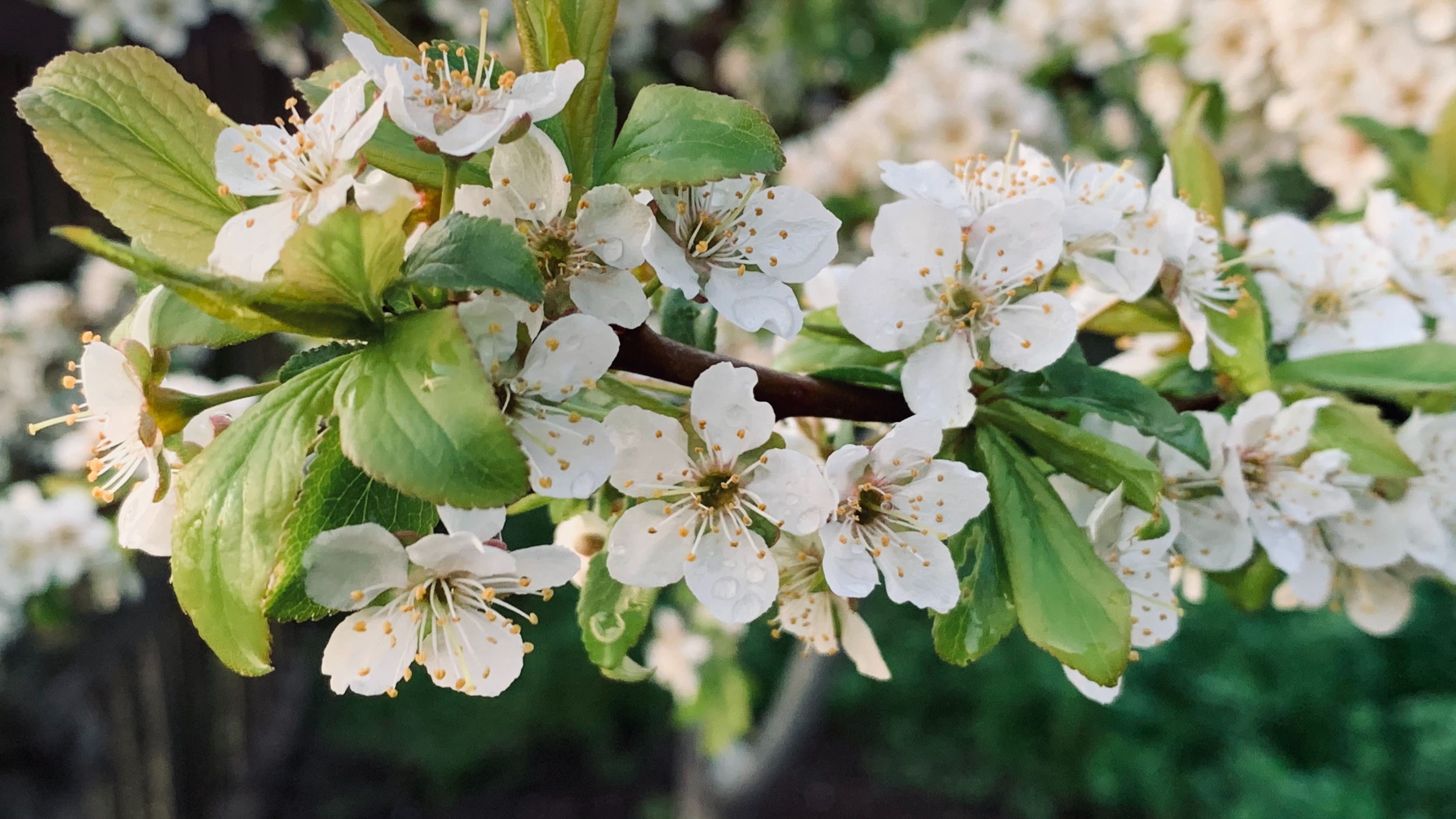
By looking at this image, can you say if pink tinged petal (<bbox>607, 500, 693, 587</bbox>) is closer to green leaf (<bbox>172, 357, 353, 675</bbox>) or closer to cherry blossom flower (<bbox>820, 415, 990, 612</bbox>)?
cherry blossom flower (<bbox>820, 415, 990, 612</bbox>)

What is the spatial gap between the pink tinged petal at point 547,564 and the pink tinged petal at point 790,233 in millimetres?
219

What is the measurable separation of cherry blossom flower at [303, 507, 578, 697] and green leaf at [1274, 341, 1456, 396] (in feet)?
2.22

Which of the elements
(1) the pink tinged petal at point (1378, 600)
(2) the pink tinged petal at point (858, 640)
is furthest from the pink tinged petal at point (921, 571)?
(1) the pink tinged petal at point (1378, 600)

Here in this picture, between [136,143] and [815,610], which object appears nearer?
[136,143]

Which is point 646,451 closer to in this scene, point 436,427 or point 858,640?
point 436,427

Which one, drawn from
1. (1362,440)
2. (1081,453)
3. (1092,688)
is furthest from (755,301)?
(1362,440)

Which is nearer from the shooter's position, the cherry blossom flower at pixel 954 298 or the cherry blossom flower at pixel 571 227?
the cherry blossom flower at pixel 571 227

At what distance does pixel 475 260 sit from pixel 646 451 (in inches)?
6.4

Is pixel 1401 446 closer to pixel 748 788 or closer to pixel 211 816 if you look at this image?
pixel 748 788

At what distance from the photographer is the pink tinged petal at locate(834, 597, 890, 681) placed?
704 mm

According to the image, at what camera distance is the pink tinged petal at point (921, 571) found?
0.57 metres

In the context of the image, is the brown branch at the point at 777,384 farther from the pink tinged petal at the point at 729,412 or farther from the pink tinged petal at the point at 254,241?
the pink tinged petal at the point at 254,241

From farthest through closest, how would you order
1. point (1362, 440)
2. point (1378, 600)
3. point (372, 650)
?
1. point (1378, 600)
2. point (1362, 440)
3. point (372, 650)

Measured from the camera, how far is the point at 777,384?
2.07 ft
